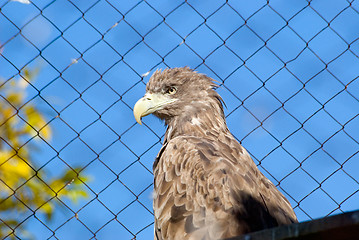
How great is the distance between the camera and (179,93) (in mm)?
4875

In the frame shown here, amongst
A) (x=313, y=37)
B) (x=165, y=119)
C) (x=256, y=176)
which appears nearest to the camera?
(x=256, y=176)

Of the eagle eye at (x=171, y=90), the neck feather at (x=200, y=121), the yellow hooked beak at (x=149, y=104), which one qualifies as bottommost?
the neck feather at (x=200, y=121)

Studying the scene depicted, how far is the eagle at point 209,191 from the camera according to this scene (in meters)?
3.71

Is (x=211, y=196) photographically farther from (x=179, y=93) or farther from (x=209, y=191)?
(x=179, y=93)

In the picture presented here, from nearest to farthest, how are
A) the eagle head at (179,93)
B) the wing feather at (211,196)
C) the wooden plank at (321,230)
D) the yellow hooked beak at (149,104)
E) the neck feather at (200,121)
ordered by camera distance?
1. the wooden plank at (321,230)
2. the wing feather at (211,196)
3. the yellow hooked beak at (149,104)
4. the neck feather at (200,121)
5. the eagle head at (179,93)

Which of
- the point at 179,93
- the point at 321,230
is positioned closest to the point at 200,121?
the point at 179,93

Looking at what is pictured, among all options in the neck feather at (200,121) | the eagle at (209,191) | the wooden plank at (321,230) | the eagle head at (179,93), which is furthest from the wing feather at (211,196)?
the wooden plank at (321,230)

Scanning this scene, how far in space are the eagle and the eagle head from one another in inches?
8.0

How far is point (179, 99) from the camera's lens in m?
4.87

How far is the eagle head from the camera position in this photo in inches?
189

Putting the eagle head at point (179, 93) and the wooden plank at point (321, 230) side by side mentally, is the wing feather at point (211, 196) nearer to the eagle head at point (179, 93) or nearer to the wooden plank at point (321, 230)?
the eagle head at point (179, 93)

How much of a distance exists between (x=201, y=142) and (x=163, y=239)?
0.66 m

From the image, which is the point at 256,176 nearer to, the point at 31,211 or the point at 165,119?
the point at 165,119

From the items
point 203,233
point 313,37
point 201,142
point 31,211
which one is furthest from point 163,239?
point 313,37
